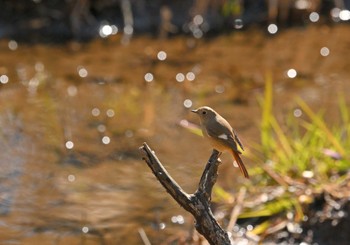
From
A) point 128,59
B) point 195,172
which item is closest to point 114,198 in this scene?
point 195,172

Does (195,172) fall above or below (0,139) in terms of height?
below

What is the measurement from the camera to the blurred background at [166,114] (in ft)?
16.3

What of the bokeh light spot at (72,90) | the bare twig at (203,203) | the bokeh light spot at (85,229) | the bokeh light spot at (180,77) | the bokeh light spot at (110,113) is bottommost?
the bare twig at (203,203)

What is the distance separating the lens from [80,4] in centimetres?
809

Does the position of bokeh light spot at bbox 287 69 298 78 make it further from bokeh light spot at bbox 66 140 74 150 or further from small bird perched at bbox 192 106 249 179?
small bird perched at bbox 192 106 249 179

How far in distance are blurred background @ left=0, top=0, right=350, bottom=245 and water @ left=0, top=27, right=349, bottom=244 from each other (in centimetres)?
1

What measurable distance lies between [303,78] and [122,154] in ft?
6.67

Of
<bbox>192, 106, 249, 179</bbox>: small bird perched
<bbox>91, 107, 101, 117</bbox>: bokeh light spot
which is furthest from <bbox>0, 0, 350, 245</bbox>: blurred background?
<bbox>192, 106, 249, 179</bbox>: small bird perched

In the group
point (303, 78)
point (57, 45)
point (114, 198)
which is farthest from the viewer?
point (57, 45)

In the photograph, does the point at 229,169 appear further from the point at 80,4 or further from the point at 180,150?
the point at 80,4

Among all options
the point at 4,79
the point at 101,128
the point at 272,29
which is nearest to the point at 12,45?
the point at 4,79

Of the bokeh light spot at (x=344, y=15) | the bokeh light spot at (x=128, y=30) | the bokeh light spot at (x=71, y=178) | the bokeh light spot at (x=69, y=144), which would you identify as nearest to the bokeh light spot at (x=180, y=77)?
the bokeh light spot at (x=128, y=30)

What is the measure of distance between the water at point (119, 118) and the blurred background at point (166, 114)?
0.04 ft

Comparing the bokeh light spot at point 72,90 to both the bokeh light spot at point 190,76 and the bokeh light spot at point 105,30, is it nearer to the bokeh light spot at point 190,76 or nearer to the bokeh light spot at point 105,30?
the bokeh light spot at point 190,76
